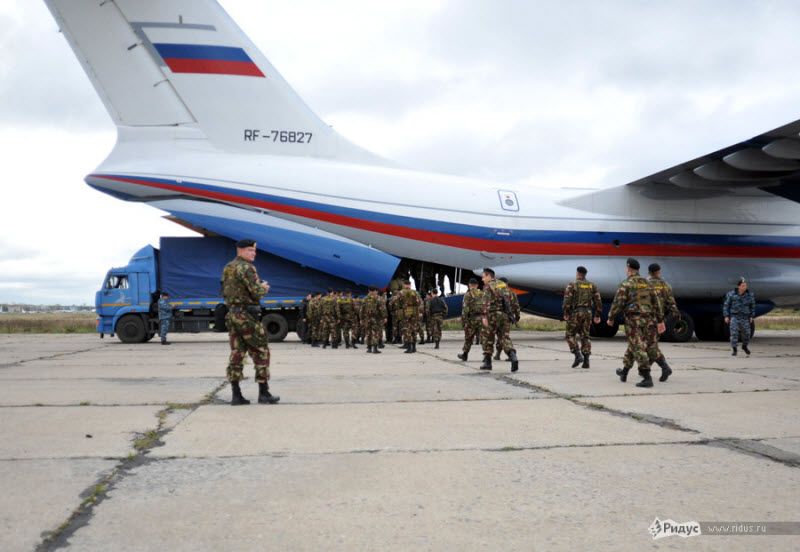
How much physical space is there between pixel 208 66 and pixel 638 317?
11.9 meters

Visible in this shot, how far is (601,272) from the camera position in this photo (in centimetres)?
1681

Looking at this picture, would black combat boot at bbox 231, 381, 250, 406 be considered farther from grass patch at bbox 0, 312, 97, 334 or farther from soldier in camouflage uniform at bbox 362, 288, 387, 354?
grass patch at bbox 0, 312, 97, 334

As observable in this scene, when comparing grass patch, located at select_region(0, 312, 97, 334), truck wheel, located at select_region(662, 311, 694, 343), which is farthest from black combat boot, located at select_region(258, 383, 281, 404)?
grass patch, located at select_region(0, 312, 97, 334)

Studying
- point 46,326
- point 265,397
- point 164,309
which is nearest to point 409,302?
point 164,309

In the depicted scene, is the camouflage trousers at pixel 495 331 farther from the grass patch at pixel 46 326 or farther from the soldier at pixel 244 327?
the grass patch at pixel 46 326

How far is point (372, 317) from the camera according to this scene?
14305 mm

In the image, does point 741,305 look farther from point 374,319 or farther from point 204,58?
point 204,58

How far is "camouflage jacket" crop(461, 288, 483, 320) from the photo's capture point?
10.4m

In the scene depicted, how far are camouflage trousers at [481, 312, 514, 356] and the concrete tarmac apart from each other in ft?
6.15

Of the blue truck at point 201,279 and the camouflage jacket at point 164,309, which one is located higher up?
the blue truck at point 201,279

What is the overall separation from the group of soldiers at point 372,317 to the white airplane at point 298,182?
3.00 ft

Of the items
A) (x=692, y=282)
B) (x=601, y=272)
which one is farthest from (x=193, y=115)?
(x=692, y=282)

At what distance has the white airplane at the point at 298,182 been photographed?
15398mm

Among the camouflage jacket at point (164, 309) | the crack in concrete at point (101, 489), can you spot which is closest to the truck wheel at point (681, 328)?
the camouflage jacket at point (164, 309)
